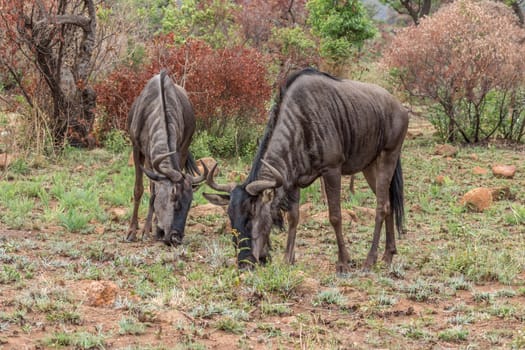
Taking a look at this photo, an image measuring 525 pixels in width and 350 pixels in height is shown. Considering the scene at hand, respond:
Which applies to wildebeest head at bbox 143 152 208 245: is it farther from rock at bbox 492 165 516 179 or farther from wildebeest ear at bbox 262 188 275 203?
rock at bbox 492 165 516 179

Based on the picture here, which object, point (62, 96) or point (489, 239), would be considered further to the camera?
point (62, 96)

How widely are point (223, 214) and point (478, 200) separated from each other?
3.18m

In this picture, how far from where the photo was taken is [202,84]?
469 inches

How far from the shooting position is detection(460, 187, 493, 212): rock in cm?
906

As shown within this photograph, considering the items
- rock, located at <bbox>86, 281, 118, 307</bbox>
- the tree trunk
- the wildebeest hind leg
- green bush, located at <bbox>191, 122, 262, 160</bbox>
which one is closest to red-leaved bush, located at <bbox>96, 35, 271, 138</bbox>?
green bush, located at <bbox>191, 122, 262, 160</bbox>

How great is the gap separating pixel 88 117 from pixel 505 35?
25.2 feet

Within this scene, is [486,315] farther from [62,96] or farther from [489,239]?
[62,96]

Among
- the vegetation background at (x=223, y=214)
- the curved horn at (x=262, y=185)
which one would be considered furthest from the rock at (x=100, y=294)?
the curved horn at (x=262, y=185)

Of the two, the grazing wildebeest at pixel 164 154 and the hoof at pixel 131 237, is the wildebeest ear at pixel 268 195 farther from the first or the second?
the hoof at pixel 131 237

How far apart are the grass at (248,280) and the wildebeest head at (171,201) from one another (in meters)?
0.17

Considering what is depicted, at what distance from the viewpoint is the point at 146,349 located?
4.07 m

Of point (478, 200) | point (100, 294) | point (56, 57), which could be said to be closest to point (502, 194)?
point (478, 200)

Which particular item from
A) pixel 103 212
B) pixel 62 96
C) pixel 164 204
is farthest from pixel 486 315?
pixel 62 96

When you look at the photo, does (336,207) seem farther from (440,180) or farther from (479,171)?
(479,171)
